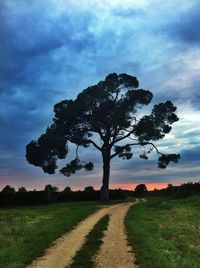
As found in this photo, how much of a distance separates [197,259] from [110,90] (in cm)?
5978

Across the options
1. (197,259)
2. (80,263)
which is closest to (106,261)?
(80,263)

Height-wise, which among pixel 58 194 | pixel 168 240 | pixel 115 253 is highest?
pixel 58 194

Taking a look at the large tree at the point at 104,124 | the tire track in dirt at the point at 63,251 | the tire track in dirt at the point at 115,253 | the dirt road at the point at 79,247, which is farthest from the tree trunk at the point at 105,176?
the tire track in dirt at the point at 115,253

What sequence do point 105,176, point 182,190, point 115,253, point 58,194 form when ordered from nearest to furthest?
point 115,253 → point 105,176 → point 182,190 → point 58,194

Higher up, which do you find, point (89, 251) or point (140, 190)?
point (140, 190)

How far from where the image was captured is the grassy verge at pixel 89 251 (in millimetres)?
17766

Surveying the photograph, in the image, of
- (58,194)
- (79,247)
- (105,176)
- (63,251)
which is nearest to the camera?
(63,251)

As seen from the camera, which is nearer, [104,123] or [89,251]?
[89,251]

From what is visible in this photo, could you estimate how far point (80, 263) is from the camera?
706 inches

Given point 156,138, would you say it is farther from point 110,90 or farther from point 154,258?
point 154,258

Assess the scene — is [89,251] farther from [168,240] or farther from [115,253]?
[168,240]

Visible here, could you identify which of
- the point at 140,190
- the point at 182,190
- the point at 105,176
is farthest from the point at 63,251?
the point at 140,190

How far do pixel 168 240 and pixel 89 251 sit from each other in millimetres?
6691

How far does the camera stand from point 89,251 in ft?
68.2
